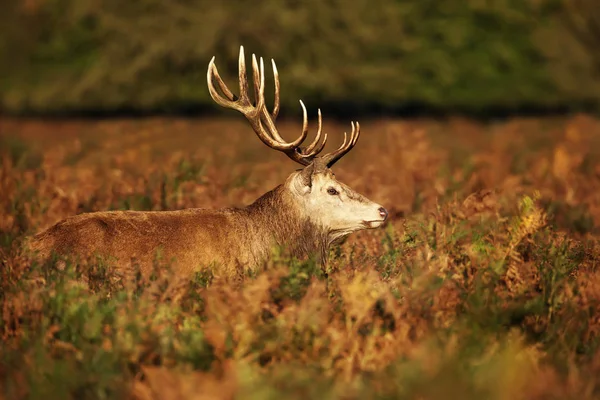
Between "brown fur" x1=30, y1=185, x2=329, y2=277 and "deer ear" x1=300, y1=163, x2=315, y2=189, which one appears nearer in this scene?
"brown fur" x1=30, y1=185, x2=329, y2=277

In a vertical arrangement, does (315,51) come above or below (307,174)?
above

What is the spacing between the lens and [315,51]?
1003 inches

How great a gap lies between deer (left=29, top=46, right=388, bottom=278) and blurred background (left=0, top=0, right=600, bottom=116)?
52.4 ft

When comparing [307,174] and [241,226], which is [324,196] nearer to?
[307,174]

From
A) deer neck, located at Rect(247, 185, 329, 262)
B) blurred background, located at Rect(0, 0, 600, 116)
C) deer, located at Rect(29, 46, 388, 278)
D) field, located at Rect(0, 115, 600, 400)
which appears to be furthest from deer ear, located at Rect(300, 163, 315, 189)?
blurred background, located at Rect(0, 0, 600, 116)

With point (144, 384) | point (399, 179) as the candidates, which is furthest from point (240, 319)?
point (399, 179)

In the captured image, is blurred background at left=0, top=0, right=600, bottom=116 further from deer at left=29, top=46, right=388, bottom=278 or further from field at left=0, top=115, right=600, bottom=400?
deer at left=29, top=46, right=388, bottom=278

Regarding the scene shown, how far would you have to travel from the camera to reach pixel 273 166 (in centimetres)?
1622

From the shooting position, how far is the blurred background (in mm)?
24953

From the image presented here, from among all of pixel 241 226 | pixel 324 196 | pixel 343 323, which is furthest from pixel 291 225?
pixel 343 323

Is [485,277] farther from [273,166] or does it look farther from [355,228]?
[273,166]

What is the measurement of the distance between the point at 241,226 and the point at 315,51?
17365mm

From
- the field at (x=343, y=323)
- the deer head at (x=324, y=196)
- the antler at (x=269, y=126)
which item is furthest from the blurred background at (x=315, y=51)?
the deer head at (x=324, y=196)

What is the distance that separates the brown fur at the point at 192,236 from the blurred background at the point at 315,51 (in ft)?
52.7
